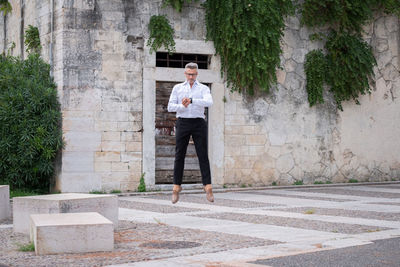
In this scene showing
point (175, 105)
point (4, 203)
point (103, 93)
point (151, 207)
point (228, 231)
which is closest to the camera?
point (228, 231)

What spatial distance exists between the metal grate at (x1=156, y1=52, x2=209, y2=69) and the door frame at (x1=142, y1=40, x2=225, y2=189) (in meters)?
0.21

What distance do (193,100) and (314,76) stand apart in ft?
23.5

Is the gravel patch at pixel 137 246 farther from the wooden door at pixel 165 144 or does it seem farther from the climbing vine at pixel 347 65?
the climbing vine at pixel 347 65

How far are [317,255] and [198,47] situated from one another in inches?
378

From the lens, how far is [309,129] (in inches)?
612

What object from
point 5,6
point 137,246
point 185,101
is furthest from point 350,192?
point 5,6

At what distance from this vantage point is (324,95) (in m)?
15.7

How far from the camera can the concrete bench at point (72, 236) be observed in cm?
566

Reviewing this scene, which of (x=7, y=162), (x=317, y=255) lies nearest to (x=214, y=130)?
(x=7, y=162)

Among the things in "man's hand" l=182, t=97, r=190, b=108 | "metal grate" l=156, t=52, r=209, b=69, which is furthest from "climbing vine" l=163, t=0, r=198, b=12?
"man's hand" l=182, t=97, r=190, b=108

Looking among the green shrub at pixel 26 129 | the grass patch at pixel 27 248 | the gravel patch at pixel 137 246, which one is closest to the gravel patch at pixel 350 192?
the green shrub at pixel 26 129

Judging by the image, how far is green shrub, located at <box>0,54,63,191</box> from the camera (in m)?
12.8

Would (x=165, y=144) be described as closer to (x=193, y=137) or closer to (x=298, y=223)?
(x=193, y=137)

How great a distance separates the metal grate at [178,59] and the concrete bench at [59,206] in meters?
7.32
